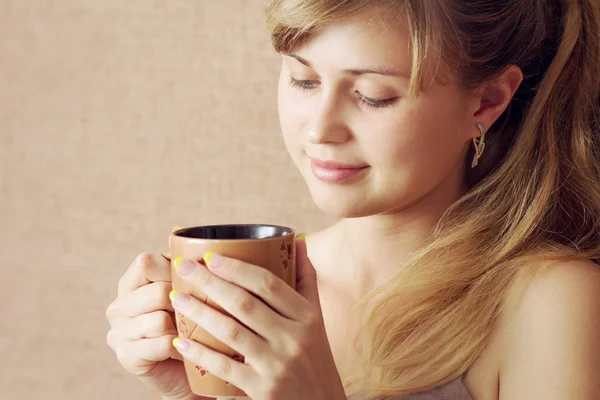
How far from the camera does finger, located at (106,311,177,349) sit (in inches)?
37.0

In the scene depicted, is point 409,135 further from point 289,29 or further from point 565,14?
point 565,14

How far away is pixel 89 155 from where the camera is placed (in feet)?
5.55

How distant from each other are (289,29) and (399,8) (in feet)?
0.46

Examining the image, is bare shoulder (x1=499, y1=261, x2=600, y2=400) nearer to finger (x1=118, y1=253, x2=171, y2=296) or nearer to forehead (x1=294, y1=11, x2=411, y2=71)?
forehead (x1=294, y1=11, x2=411, y2=71)

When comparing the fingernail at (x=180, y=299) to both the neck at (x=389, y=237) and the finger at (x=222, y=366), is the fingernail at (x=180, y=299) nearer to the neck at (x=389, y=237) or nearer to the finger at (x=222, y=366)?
the finger at (x=222, y=366)

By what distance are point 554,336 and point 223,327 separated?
0.45 meters

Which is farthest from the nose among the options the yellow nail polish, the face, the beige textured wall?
the beige textured wall

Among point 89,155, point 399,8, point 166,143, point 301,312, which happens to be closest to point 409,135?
point 399,8

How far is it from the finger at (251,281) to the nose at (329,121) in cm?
27

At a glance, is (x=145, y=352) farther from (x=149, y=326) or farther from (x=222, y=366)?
(x=222, y=366)

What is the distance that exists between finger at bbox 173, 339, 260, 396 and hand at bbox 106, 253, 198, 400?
0.35 feet

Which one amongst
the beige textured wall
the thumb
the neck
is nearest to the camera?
the thumb

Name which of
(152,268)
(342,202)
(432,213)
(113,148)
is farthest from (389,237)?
(113,148)

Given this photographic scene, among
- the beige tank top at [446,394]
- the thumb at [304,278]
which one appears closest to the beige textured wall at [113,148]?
the beige tank top at [446,394]
